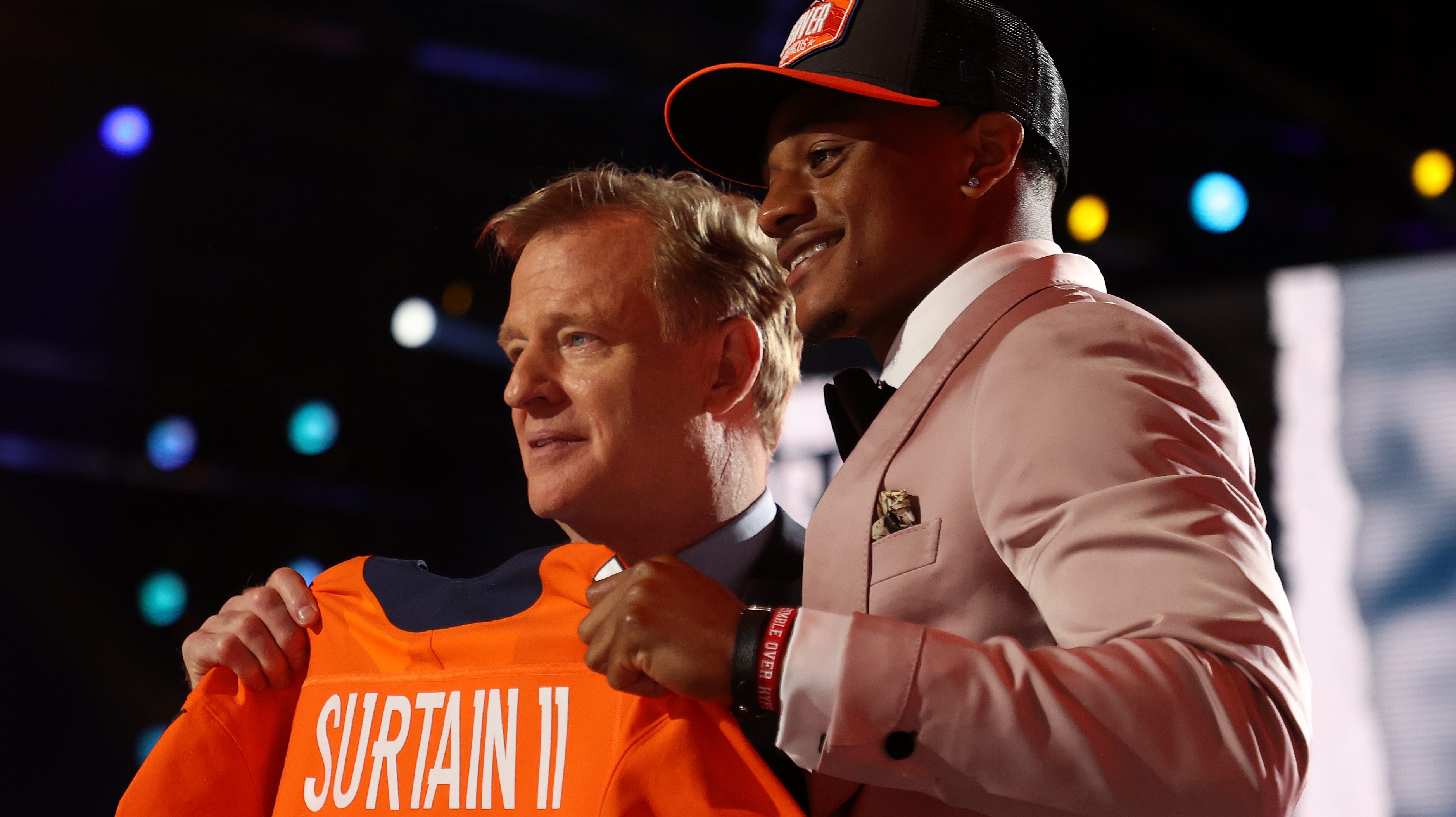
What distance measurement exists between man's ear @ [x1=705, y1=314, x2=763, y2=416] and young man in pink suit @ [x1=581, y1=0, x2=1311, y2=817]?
466 millimetres

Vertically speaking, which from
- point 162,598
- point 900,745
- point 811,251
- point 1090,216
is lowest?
point 900,745

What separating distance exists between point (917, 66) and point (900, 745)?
2.80 ft

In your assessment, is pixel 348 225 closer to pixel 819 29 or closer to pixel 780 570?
pixel 780 570

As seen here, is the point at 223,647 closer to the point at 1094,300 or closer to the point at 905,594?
the point at 905,594

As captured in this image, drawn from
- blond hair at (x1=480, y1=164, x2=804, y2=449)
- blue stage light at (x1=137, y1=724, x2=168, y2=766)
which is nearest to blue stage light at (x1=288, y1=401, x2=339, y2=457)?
blue stage light at (x1=137, y1=724, x2=168, y2=766)

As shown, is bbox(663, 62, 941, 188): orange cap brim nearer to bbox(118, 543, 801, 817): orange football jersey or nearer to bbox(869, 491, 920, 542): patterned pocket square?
bbox(869, 491, 920, 542): patterned pocket square

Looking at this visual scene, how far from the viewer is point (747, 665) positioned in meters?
1.03

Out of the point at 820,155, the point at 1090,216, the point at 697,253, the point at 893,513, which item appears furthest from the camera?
the point at 1090,216

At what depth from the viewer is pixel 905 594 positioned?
47.2 inches

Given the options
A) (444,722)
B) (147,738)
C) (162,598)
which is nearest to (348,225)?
(162,598)

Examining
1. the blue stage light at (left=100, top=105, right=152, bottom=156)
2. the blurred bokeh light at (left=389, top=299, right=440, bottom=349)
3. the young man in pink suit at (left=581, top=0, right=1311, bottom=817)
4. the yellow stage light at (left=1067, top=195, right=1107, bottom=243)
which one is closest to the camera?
the young man in pink suit at (left=581, top=0, right=1311, bottom=817)

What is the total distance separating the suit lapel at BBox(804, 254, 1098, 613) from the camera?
49.7 inches

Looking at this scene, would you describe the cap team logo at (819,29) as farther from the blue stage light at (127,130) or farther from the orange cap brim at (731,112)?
the blue stage light at (127,130)

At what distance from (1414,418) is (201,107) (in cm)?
446
